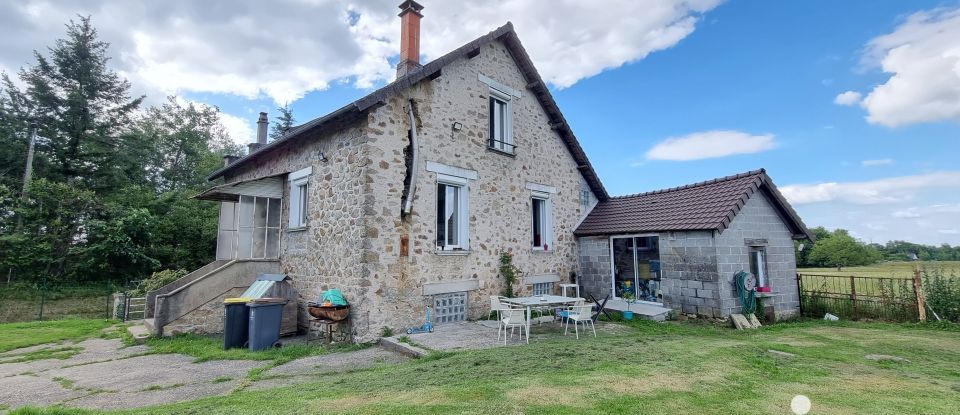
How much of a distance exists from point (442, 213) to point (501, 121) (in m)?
3.52

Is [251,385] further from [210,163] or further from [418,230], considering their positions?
[210,163]

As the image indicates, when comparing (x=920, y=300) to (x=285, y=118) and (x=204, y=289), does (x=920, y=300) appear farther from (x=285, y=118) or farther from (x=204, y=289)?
(x=285, y=118)

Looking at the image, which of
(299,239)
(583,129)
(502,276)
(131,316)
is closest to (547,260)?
(502,276)

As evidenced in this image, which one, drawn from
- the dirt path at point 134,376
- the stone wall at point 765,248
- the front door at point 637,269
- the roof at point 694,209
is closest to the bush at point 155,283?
the dirt path at point 134,376

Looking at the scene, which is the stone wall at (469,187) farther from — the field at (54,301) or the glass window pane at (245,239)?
the field at (54,301)

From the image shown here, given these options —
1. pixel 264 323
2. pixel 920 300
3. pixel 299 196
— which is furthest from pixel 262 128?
pixel 920 300

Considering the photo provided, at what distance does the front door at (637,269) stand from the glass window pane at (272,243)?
925 cm

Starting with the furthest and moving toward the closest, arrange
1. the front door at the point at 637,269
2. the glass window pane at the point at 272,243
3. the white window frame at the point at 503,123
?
the front door at the point at 637,269 < the white window frame at the point at 503,123 < the glass window pane at the point at 272,243

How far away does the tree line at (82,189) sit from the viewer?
1667cm

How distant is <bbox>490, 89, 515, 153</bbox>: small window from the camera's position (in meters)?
11.3

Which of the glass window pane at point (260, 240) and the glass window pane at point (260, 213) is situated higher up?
the glass window pane at point (260, 213)

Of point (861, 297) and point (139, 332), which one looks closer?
point (139, 332)

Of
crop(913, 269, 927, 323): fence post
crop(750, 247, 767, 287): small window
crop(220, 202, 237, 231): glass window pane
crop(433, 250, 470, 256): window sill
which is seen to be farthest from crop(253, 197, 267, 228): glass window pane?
crop(913, 269, 927, 323): fence post

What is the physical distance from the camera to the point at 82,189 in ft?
64.4
